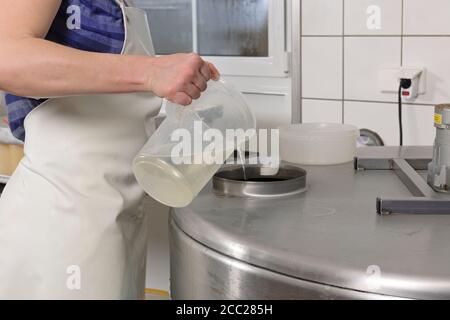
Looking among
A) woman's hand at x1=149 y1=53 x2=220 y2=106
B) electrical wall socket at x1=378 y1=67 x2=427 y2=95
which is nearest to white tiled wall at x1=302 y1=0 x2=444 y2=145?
electrical wall socket at x1=378 y1=67 x2=427 y2=95

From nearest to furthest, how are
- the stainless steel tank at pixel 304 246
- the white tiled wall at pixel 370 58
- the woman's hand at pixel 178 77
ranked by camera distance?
the stainless steel tank at pixel 304 246, the woman's hand at pixel 178 77, the white tiled wall at pixel 370 58

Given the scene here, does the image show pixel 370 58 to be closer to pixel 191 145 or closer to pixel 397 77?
pixel 397 77

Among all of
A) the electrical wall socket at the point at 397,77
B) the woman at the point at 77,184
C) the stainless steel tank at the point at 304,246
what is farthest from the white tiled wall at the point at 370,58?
the woman at the point at 77,184

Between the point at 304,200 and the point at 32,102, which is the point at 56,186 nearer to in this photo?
the point at 32,102

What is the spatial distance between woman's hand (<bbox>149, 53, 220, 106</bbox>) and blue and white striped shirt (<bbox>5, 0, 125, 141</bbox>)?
170 mm

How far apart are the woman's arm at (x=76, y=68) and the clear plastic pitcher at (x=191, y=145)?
0.32 feet

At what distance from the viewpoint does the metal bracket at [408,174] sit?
0.87 meters

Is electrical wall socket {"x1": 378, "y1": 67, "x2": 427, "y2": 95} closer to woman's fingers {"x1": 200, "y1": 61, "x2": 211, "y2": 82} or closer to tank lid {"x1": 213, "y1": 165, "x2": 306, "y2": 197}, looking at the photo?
tank lid {"x1": 213, "y1": 165, "x2": 306, "y2": 197}

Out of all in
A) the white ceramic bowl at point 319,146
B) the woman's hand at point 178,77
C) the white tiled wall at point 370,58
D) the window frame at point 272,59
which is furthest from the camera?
the window frame at point 272,59

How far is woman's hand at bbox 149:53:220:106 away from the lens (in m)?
0.84

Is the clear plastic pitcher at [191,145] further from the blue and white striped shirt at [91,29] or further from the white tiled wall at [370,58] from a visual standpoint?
the white tiled wall at [370,58]
